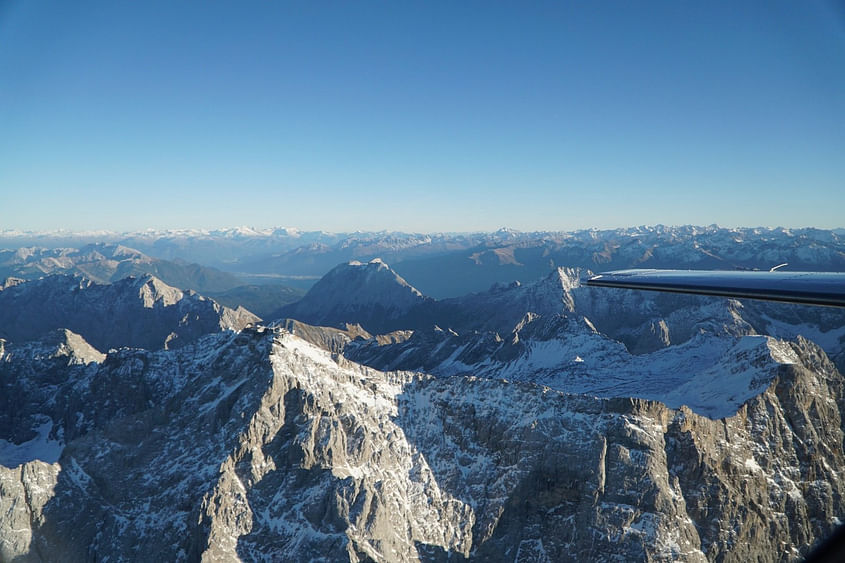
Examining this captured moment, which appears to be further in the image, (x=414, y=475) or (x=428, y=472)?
(x=428, y=472)

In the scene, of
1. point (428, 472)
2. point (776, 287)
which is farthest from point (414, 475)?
point (776, 287)

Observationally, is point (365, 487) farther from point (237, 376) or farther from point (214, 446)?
point (237, 376)

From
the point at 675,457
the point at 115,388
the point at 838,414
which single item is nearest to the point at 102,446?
the point at 115,388

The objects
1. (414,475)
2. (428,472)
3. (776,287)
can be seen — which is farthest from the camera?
(428,472)

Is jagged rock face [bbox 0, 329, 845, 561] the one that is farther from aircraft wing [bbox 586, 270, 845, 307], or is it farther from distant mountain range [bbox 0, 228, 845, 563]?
aircraft wing [bbox 586, 270, 845, 307]

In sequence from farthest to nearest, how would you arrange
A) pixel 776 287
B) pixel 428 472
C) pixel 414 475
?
pixel 428 472 < pixel 414 475 < pixel 776 287

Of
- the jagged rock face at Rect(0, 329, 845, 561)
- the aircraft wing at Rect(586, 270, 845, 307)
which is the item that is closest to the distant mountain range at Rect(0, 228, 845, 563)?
the jagged rock face at Rect(0, 329, 845, 561)

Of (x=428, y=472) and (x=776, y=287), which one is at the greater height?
(x=776, y=287)

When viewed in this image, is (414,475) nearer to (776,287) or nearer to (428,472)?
(428,472)

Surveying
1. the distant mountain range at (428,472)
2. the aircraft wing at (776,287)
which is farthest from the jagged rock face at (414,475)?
the aircraft wing at (776,287)

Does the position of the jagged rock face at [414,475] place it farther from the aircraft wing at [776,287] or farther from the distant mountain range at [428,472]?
the aircraft wing at [776,287]
